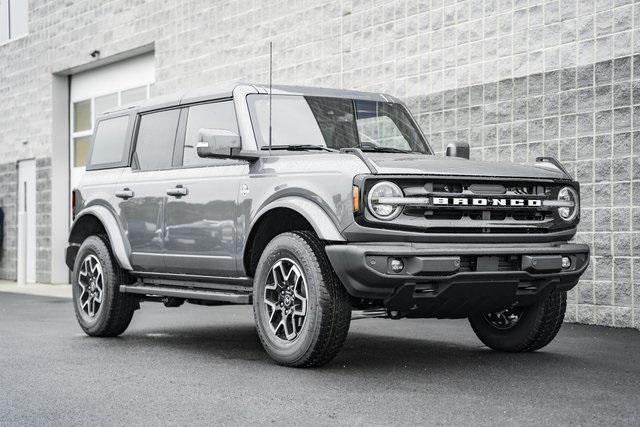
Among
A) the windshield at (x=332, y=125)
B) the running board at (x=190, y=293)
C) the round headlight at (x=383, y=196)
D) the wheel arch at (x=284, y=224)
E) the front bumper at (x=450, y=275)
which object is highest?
the windshield at (x=332, y=125)

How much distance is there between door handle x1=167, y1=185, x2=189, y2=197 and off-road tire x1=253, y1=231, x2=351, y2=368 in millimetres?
1287

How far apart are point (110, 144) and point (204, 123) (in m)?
1.51

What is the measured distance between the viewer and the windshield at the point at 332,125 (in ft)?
24.2

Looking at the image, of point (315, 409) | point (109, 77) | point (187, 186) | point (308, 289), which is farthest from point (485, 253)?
point (109, 77)

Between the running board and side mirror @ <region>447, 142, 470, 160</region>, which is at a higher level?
side mirror @ <region>447, 142, 470, 160</region>

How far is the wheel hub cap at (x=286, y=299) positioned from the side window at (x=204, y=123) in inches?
46.9

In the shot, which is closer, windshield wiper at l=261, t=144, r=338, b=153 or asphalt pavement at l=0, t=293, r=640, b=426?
asphalt pavement at l=0, t=293, r=640, b=426

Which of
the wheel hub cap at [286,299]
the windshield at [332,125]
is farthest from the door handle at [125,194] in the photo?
the wheel hub cap at [286,299]

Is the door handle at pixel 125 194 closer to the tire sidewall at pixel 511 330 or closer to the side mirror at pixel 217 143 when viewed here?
the side mirror at pixel 217 143

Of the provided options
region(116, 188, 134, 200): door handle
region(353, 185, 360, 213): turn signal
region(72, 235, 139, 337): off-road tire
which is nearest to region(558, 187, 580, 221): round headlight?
region(353, 185, 360, 213): turn signal

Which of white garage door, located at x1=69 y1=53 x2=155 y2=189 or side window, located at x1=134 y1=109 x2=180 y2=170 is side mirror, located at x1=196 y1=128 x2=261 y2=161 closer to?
side window, located at x1=134 y1=109 x2=180 y2=170

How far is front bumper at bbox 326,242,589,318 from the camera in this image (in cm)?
602

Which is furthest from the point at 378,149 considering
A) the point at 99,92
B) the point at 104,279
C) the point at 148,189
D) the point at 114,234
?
the point at 99,92

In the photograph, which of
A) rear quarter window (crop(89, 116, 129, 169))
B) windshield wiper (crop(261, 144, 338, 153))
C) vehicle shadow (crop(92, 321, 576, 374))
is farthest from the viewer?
rear quarter window (crop(89, 116, 129, 169))
